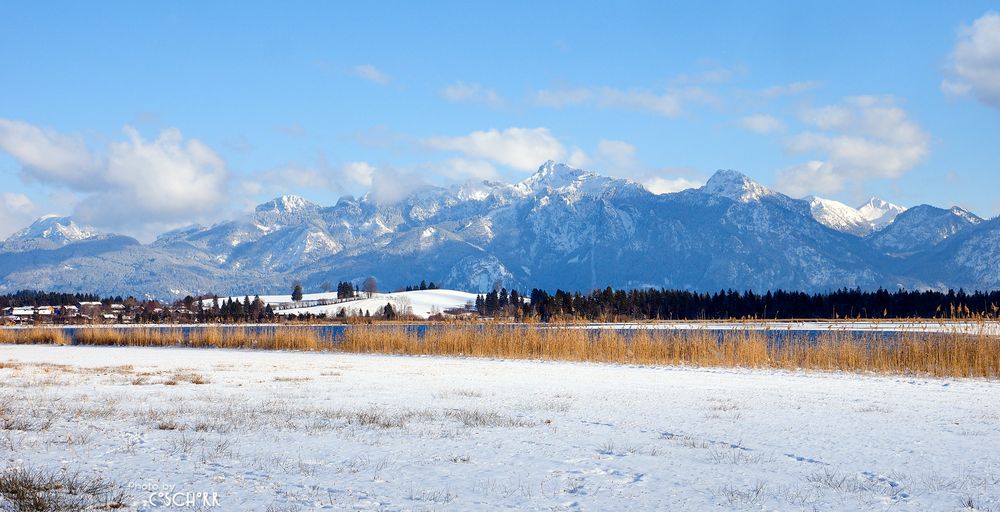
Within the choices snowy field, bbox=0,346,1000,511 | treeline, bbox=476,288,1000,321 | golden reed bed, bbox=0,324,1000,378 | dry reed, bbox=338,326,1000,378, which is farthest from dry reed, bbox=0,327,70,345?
treeline, bbox=476,288,1000,321

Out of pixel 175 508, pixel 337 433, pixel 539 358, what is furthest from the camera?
pixel 539 358

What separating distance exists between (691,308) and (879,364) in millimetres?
107220

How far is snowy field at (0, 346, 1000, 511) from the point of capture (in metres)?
6.52

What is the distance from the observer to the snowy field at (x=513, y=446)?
6523mm

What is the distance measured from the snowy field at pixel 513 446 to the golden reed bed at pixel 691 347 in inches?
340

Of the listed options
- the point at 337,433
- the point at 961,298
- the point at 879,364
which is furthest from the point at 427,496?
→ the point at 961,298

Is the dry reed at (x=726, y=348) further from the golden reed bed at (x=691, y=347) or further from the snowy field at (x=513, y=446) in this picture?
the snowy field at (x=513, y=446)

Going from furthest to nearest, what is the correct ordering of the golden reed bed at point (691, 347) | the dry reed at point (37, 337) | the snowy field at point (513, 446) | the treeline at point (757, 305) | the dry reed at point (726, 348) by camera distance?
the treeline at point (757, 305)
the dry reed at point (37, 337)
the golden reed bed at point (691, 347)
the dry reed at point (726, 348)
the snowy field at point (513, 446)

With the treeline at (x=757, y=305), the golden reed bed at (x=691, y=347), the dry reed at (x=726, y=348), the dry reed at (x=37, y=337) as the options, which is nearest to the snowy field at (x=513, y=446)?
the dry reed at (x=726, y=348)

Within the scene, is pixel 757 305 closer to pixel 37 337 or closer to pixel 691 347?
pixel 37 337

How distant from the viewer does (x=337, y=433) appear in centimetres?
959

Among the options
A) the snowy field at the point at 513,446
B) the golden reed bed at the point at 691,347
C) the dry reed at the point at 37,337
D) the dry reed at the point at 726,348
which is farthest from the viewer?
the dry reed at the point at 37,337

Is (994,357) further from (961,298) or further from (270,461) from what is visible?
(961,298)

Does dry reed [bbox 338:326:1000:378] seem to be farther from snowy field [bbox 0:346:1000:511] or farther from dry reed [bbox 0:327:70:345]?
dry reed [bbox 0:327:70:345]
